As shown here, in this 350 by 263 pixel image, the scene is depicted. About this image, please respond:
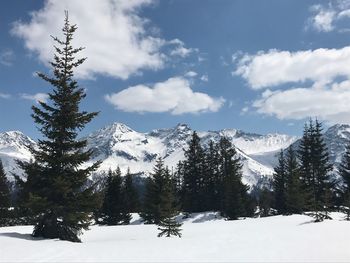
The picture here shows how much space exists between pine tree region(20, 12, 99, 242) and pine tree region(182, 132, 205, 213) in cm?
4681

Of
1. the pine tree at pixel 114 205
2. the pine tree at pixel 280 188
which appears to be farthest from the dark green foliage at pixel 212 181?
the pine tree at pixel 114 205

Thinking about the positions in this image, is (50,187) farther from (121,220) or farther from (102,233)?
(121,220)

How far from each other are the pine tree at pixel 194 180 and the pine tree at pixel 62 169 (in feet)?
154

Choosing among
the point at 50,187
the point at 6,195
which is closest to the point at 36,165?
the point at 50,187

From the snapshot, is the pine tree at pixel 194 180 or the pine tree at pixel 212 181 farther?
the pine tree at pixel 194 180

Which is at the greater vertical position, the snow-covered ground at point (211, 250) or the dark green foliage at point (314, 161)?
the dark green foliage at point (314, 161)

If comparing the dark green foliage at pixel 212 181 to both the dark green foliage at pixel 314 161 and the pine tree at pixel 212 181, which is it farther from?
the dark green foliage at pixel 314 161

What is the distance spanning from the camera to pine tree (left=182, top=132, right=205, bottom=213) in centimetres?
7138

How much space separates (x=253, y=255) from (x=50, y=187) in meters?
12.6

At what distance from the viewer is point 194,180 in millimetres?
73438

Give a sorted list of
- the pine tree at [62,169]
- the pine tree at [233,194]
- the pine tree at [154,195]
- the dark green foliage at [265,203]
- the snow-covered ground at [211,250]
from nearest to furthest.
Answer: the snow-covered ground at [211,250]
the pine tree at [62,169]
the pine tree at [154,195]
the pine tree at [233,194]
the dark green foliage at [265,203]

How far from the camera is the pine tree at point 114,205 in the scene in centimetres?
5962

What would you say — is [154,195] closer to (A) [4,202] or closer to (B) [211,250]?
(A) [4,202]

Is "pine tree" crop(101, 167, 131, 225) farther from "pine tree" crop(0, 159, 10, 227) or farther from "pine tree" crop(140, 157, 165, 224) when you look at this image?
"pine tree" crop(0, 159, 10, 227)
